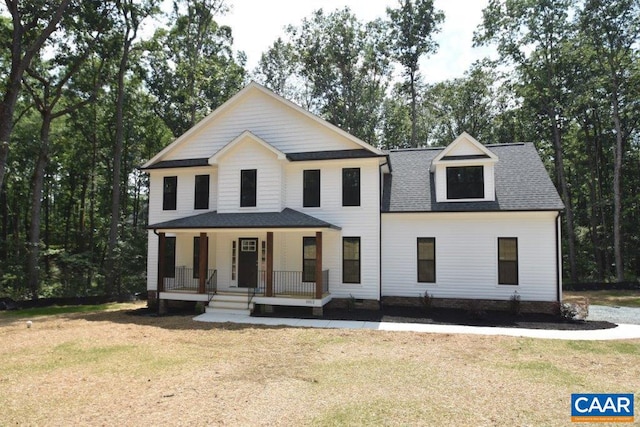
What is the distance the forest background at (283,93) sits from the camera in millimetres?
20312

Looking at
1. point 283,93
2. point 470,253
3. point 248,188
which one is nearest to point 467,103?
point 283,93

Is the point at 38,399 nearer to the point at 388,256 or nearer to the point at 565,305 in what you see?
the point at 388,256

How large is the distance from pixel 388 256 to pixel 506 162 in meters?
7.07

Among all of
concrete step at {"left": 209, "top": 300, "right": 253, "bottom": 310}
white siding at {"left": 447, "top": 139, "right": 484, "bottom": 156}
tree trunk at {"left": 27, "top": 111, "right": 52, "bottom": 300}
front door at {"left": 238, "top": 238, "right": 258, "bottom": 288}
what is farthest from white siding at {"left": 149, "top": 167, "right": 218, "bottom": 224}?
white siding at {"left": 447, "top": 139, "right": 484, "bottom": 156}

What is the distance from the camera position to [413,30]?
27.6 metres

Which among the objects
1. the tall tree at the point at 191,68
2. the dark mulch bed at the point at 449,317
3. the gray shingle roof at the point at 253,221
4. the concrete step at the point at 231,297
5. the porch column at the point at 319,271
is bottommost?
the dark mulch bed at the point at 449,317

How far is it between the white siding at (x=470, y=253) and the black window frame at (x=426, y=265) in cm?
14

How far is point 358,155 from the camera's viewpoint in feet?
48.2

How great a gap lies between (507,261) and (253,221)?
9.81 m

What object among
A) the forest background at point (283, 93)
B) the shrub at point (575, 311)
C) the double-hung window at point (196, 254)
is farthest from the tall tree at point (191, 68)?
the shrub at point (575, 311)

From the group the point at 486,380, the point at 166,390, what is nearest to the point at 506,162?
the point at 486,380

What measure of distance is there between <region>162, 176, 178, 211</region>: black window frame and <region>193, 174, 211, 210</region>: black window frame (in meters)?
1.02

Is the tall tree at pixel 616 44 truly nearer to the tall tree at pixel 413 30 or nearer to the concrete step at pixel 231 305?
the tall tree at pixel 413 30

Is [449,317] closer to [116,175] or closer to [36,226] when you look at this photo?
[116,175]
